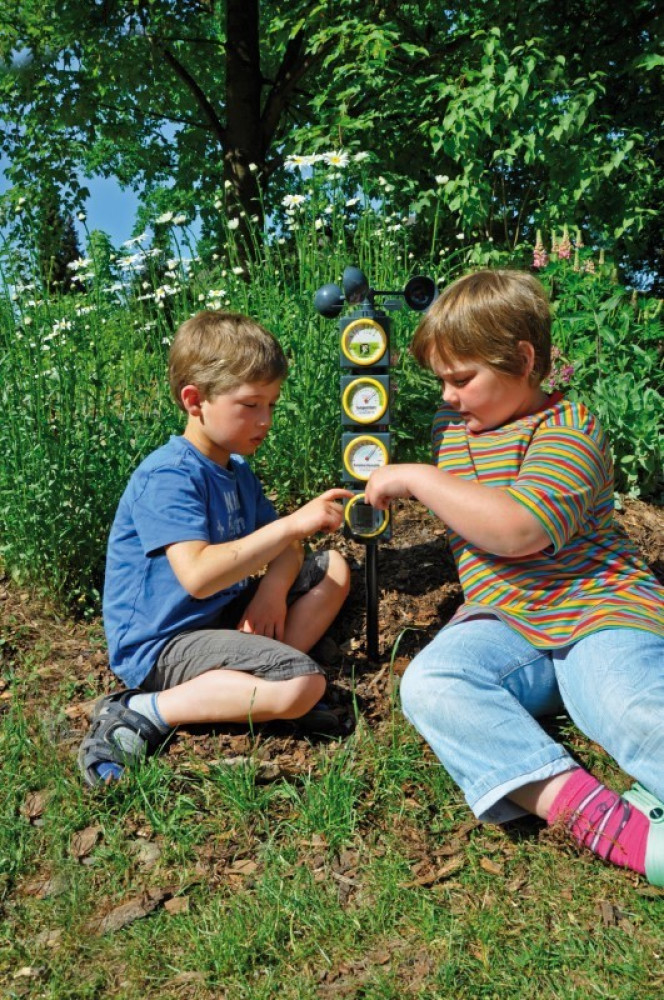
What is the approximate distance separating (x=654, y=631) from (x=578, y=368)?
2.06 metres

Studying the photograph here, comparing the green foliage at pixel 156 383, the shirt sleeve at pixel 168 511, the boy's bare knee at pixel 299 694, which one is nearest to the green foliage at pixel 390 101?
the green foliage at pixel 156 383

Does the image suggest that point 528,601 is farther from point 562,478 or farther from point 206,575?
point 206,575

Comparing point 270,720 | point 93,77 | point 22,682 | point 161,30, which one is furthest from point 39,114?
point 270,720

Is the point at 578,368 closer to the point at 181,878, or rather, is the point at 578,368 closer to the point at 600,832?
the point at 600,832

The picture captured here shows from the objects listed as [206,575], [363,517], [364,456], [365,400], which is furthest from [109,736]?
[365,400]

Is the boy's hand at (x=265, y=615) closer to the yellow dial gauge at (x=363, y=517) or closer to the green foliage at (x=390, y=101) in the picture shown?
the yellow dial gauge at (x=363, y=517)

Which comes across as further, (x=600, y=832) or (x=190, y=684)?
(x=190, y=684)

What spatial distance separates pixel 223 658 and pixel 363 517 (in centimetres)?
58

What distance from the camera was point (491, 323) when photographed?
237cm

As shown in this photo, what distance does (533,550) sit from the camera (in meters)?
2.27

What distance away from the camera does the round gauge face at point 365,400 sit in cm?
256

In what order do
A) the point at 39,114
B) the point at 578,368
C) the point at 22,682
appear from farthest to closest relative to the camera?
1. the point at 39,114
2. the point at 578,368
3. the point at 22,682

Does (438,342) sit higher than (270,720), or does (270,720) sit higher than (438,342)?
(438,342)

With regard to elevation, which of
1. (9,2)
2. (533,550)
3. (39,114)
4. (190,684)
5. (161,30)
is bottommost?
(190,684)
